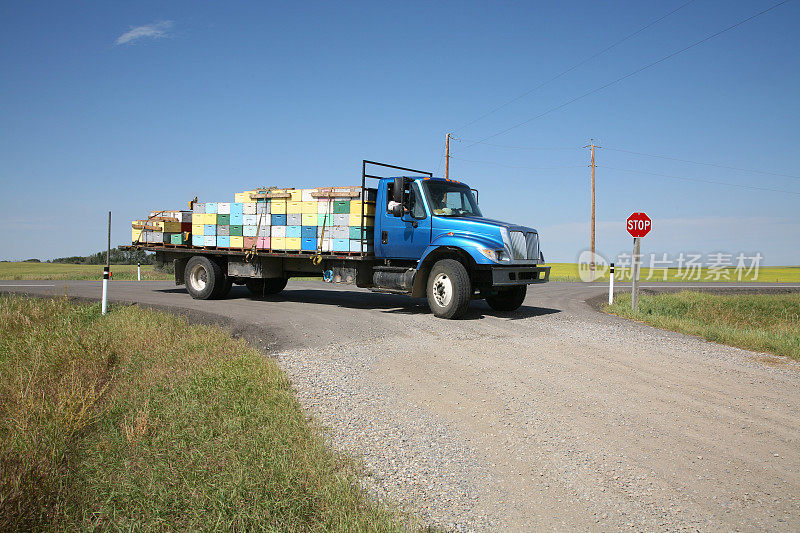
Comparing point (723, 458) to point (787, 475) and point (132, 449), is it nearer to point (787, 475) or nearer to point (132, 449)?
point (787, 475)

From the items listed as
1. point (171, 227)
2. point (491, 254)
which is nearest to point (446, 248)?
point (491, 254)

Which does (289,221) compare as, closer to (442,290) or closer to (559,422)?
(442,290)

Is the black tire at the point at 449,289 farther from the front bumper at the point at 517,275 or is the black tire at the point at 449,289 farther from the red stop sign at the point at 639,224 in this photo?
the red stop sign at the point at 639,224

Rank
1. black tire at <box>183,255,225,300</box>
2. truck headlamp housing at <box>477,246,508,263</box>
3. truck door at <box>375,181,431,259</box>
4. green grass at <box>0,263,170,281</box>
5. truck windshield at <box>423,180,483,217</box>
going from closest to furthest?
1. truck headlamp housing at <box>477,246,508,263</box>
2. truck door at <box>375,181,431,259</box>
3. truck windshield at <box>423,180,483,217</box>
4. black tire at <box>183,255,225,300</box>
5. green grass at <box>0,263,170,281</box>

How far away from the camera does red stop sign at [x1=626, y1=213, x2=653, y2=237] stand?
14.4 metres

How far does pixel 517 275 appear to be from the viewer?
38.1 ft

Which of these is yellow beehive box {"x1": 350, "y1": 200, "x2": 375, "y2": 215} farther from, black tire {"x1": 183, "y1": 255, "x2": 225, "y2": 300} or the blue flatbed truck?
black tire {"x1": 183, "y1": 255, "x2": 225, "y2": 300}

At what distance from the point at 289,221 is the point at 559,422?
388 inches

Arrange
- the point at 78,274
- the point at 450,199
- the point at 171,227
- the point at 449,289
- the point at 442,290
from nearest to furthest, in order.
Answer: the point at 449,289, the point at 442,290, the point at 450,199, the point at 171,227, the point at 78,274

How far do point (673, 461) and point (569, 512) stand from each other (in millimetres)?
1361

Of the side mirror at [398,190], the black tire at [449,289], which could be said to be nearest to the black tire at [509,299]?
the black tire at [449,289]

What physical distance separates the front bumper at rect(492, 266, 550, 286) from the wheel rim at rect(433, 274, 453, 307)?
100 centimetres

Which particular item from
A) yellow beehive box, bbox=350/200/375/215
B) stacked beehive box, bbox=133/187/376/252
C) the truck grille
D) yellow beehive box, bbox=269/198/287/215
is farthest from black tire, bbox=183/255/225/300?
the truck grille

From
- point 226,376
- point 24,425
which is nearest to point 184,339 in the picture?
point 226,376
